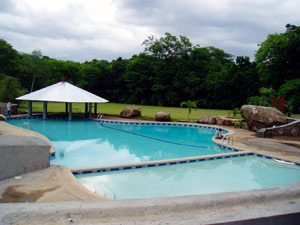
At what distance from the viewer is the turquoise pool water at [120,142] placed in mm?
9680

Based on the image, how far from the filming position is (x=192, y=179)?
7605 millimetres

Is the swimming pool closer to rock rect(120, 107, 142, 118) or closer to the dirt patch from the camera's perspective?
the dirt patch

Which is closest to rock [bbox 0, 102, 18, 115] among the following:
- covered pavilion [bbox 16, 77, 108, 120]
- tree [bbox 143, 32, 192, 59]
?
covered pavilion [bbox 16, 77, 108, 120]

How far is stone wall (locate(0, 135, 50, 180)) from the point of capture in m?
4.79

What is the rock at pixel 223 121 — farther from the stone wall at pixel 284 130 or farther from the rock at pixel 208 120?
the stone wall at pixel 284 130

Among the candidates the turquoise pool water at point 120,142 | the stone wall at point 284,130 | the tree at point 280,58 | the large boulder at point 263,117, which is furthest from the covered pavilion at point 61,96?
the tree at point 280,58

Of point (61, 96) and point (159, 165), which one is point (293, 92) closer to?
point (61, 96)

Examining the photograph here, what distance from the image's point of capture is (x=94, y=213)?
260 cm

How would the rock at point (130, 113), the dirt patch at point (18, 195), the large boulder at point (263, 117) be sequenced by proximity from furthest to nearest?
1. the rock at point (130, 113)
2. the large boulder at point (263, 117)
3. the dirt patch at point (18, 195)

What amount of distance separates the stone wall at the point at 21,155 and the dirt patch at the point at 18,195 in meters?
0.52

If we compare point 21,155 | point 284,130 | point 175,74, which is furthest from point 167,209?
point 175,74

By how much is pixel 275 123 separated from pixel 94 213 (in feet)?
42.7

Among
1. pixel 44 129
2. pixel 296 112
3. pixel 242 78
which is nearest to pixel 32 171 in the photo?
pixel 44 129

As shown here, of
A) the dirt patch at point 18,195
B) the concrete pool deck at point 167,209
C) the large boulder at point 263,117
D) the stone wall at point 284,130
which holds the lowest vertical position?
the dirt patch at point 18,195
